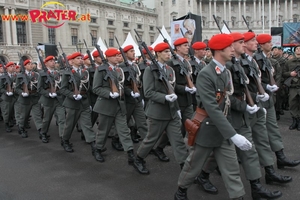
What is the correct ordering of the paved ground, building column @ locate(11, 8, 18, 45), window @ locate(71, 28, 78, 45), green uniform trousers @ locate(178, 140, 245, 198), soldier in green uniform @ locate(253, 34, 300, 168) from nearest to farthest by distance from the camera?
green uniform trousers @ locate(178, 140, 245, 198) → the paved ground → soldier in green uniform @ locate(253, 34, 300, 168) → building column @ locate(11, 8, 18, 45) → window @ locate(71, 28, 78, 45)

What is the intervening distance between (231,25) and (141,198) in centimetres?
7347

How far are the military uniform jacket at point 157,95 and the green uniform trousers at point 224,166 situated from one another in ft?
3.96

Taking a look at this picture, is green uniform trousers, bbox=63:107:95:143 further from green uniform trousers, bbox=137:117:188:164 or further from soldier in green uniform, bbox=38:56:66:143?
green uniform trousers, bbox=137:117:188:164

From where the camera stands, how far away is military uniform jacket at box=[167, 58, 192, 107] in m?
5.30

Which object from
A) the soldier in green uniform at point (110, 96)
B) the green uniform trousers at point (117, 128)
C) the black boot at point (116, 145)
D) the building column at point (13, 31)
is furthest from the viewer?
the building column at point (13, 31)

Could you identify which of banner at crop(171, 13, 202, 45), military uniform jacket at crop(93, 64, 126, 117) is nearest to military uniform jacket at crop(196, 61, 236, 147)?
military uniform jacket at crop(93, 64, 126, 117)

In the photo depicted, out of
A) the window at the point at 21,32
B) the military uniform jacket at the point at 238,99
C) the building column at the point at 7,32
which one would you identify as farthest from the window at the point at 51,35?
the military uniform jacket at the point at 238,99

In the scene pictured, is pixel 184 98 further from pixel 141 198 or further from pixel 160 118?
pixel 141 198

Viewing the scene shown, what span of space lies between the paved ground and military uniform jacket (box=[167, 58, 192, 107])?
1146 mm

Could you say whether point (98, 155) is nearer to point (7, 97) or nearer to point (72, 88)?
point (72, 88)

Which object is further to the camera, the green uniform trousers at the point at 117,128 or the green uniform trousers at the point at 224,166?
the green uniform trousers at the point at 117,128

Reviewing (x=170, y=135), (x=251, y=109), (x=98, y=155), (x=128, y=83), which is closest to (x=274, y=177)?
(x=251, y=109)

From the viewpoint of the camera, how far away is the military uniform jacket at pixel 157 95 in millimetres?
4719

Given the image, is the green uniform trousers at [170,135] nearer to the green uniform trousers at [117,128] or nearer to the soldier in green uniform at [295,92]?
the green uniform trousers at [117,128]
